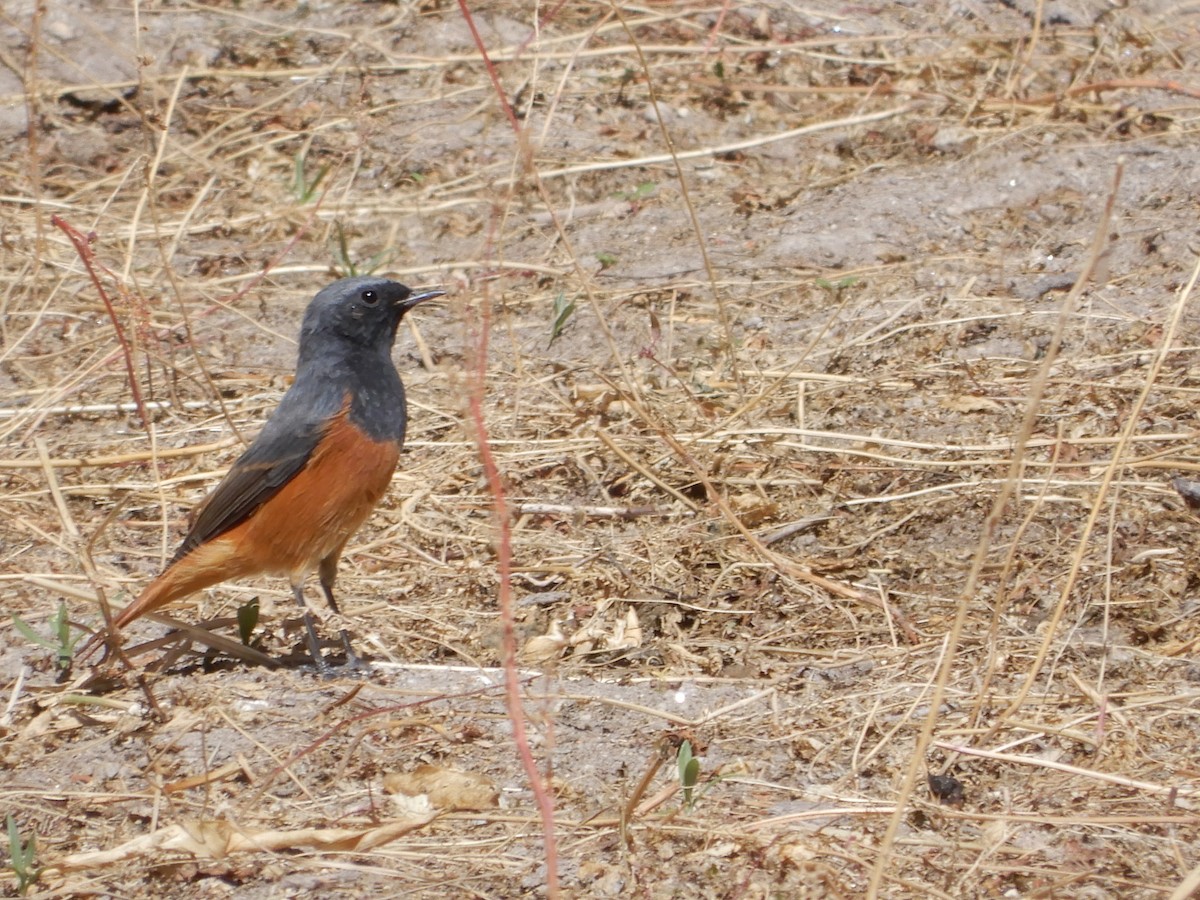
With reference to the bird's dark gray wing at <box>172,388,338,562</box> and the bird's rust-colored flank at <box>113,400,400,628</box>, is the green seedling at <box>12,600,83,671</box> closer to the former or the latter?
the bird's rust-colored flank at <box>113,400,400,628</box>

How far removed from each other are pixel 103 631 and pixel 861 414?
308 centimetres

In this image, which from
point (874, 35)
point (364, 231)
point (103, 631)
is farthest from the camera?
point (874, 35)

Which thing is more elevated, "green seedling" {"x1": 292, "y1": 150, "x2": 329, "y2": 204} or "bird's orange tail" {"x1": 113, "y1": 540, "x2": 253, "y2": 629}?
"green seedling" {"x1": 292, "y1": 150, "x2": 329, "y2": 204}

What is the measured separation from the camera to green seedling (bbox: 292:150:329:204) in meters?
8.11

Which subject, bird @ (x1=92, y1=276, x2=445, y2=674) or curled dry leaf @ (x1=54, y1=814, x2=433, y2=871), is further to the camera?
bird @ (x1=92, y1=276, x2=445, y2=674)

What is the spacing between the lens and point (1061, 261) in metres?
6.88

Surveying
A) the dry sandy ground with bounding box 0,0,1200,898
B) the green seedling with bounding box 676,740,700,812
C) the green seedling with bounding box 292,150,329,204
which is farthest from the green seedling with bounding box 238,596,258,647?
the green seedling with bounding box 292,150,329,204

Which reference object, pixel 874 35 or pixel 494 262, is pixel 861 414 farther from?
pixel 874 35

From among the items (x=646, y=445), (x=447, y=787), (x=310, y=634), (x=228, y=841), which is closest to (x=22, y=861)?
(x=228, y=841)

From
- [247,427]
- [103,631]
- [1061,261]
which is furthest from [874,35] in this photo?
[103,631]

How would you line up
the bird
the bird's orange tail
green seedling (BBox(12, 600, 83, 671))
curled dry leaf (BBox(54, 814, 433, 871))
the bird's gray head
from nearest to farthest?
curled dry leaf (BBox(54, 814, 433, 871)), green seedling (BBox(12, 600, 83, 671)), the bird's orange tail, the bird, the bird's gray head

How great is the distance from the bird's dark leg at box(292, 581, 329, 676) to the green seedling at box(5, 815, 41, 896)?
1268mm

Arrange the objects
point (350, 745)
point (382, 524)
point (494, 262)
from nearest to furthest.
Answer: point (350, 745) → point (382, 524) → point (494, 262)

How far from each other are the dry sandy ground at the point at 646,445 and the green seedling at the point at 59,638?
9cm
